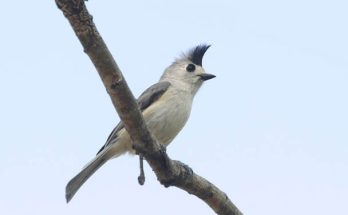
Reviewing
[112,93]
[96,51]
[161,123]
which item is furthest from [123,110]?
[161,123]

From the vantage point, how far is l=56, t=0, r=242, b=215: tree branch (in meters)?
4.77

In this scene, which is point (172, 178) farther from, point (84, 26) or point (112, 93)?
point (84, 26)

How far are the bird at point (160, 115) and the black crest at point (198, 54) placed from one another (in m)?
0.55

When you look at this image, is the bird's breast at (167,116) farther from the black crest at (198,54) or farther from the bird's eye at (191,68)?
the black crest at (198,54)

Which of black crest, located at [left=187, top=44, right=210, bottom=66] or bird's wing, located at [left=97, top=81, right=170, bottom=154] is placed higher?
black crest, located at [left=187, top=44, right=210, bottom=66]

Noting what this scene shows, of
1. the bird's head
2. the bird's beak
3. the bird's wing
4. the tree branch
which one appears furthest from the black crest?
the tree branch

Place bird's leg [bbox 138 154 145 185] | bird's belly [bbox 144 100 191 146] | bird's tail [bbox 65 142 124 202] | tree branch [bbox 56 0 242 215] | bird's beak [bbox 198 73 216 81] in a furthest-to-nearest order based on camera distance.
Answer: bird's beak [bbox 198 73 216 81]
bird's belly [bbox 144 100 191 146]
bird's tail [bbox 65 142 124 202]
bird's leg [bbox 138 154 145 185]
tree branch [bbox 56 0 242 215]

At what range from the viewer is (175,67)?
33.1ft

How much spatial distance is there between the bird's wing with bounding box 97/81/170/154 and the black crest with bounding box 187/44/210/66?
3.53ft

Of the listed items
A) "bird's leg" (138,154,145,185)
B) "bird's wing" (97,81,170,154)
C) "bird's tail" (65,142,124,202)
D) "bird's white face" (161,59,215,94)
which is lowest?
"bird's leg" (138,154,145,185)

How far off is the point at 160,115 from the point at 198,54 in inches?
80.3

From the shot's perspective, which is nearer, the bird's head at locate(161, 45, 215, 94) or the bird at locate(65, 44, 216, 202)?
the bird at locate(65, 44, 216, 202)

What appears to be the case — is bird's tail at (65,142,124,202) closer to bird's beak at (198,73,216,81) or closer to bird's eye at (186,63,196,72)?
bird's beak at (198,73,216,81)

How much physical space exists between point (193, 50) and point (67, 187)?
375 cm
